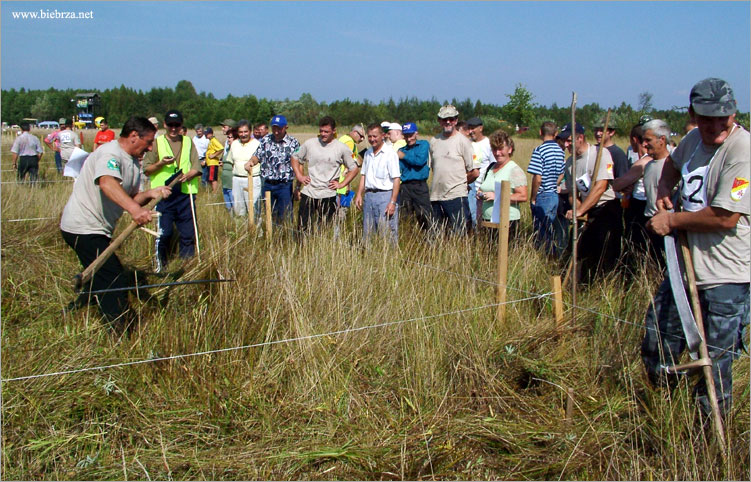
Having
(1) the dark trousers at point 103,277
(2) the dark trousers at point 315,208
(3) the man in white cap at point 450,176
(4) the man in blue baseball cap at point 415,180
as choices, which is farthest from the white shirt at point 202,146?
(1) the dark trousers at point 103,277

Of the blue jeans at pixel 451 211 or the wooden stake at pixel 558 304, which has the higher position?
the blue jeans at pixel 451 211

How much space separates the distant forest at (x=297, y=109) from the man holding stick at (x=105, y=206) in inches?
195

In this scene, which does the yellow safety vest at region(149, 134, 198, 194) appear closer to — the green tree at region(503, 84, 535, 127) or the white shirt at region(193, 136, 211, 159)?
the white shirt at region(193, 136, 211, 159)

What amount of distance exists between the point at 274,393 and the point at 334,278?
1257 millimetres

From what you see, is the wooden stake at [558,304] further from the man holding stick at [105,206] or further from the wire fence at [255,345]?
the man holding stick at [105,206]

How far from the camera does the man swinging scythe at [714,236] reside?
2918 millimetres

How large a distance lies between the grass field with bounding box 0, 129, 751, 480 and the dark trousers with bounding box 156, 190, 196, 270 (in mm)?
1824

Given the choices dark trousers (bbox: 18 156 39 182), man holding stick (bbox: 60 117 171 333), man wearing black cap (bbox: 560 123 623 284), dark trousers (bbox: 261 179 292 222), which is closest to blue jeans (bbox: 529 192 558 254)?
man wearing black cap (bbox: 560 123 623 284)

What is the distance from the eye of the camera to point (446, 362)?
388cm

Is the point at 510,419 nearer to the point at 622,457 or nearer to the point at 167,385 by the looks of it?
the point at 622,457

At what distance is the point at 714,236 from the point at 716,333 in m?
0.50

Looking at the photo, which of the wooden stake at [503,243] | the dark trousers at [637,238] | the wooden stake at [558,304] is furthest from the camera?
the dark trousers at [637,238]

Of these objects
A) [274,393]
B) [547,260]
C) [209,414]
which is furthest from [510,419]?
[547,260]

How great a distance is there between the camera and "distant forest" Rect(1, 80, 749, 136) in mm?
32281
